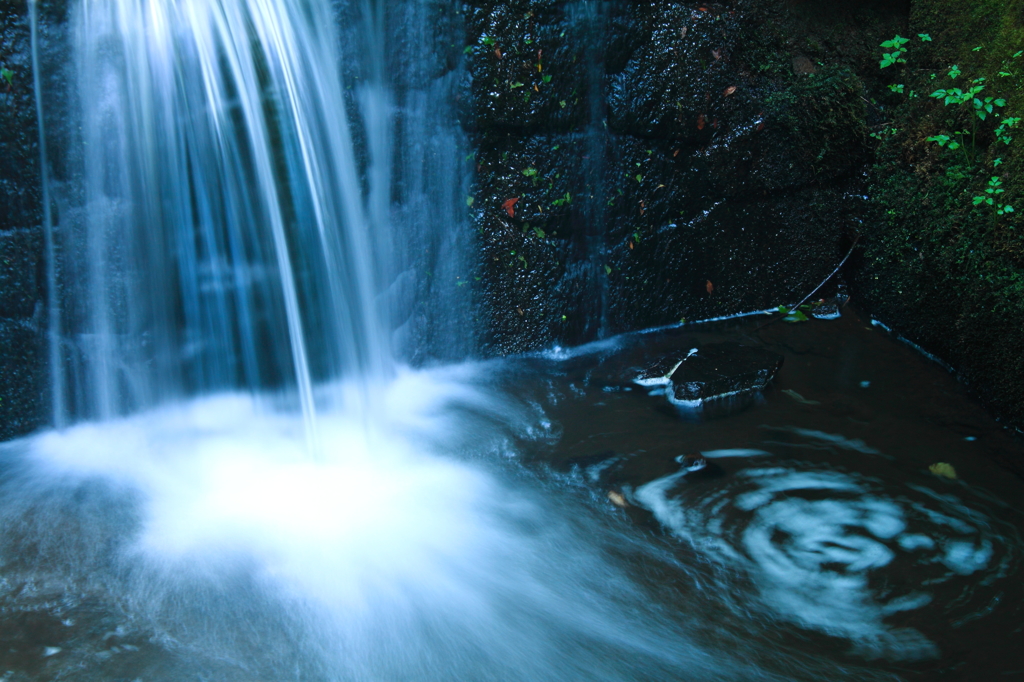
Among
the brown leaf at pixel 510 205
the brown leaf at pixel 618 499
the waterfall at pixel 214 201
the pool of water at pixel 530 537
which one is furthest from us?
the brown leaf at pixel 510 205

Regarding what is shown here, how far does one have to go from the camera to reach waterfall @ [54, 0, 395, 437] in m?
3.50

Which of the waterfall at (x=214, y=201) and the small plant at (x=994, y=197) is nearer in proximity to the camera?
the waterfall at (x=214, y=201)

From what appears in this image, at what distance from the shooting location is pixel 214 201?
368cm

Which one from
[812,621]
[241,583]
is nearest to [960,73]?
[812,621]

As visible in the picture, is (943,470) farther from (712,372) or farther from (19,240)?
(19,240)

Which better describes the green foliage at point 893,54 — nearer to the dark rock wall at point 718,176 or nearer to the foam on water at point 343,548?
the dark rock wall at point 718,176

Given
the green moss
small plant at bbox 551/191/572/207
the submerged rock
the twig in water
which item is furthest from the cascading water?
the twig in water

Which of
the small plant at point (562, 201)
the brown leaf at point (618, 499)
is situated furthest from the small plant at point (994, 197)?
the brown leaf at point (618, 499)

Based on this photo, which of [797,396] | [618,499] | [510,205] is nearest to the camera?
[618,499]

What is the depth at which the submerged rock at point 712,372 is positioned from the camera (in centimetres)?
397

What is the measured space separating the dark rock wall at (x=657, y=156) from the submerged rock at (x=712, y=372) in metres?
0.60

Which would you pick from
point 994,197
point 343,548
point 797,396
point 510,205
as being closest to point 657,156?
point 510,205

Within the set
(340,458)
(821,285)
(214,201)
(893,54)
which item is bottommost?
(340,458)

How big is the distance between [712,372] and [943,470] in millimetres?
1162
